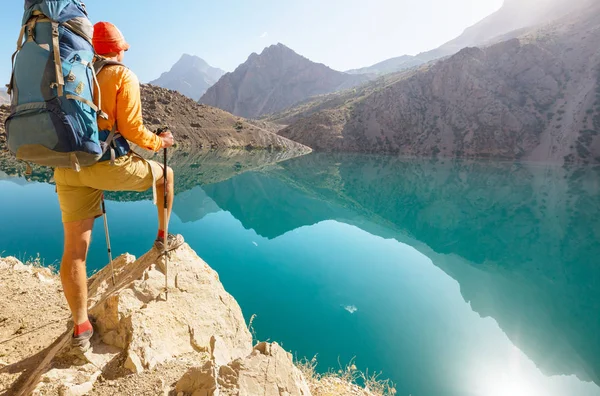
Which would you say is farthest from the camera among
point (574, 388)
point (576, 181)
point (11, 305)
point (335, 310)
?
point (576, 181)

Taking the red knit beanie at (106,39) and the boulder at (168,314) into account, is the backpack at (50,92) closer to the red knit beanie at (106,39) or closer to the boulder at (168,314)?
the red knit beanie at (106,39)

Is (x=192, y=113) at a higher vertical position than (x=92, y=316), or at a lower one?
higher

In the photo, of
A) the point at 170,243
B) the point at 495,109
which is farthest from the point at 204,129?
the point at 495,109

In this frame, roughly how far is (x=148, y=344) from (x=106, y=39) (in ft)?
10.6

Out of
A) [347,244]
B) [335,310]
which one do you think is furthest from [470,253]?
[335,310]

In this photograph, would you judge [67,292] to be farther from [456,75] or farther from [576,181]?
[456,75]

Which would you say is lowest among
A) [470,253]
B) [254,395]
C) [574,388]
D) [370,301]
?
[470,253]

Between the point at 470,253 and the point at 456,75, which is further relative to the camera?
the point at 456,75

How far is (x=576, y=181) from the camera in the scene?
43.3 metres

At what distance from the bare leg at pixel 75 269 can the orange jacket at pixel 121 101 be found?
3.48ft

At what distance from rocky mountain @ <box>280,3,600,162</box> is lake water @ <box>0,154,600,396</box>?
51927mm

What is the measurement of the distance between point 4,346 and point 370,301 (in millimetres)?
9448

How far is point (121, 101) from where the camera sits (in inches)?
117

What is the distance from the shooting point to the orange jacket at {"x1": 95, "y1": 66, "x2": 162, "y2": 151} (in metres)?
2.93
